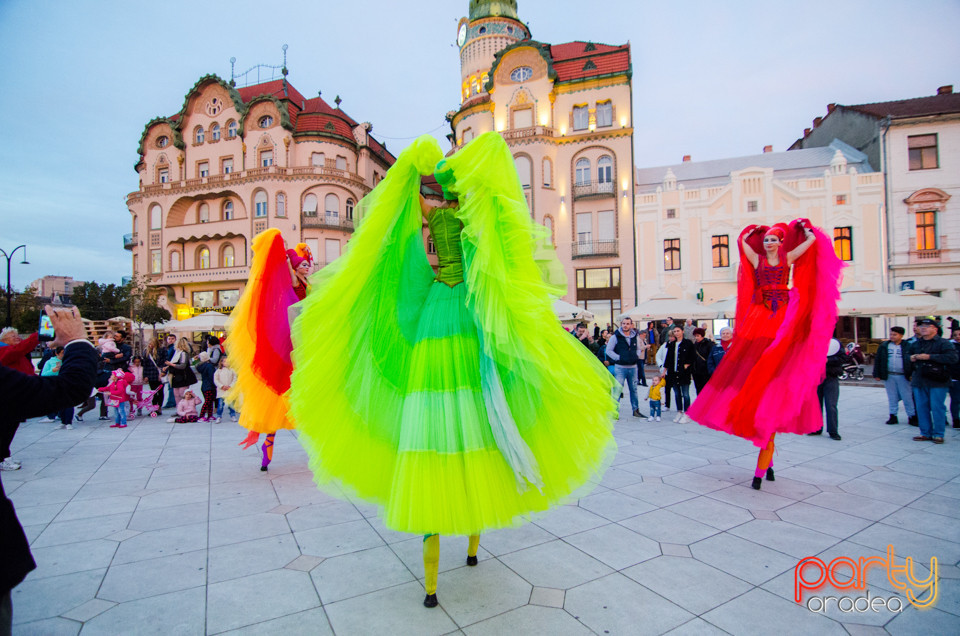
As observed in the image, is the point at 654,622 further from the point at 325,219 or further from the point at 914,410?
the point at 325,219

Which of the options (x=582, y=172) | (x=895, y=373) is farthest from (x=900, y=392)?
(x=582, y=172)

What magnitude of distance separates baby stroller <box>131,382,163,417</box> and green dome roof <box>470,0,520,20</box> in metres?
29.3

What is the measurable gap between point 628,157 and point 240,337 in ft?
82.6

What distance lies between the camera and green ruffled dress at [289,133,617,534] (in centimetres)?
233

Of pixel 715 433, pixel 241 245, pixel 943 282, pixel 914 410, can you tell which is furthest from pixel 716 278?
pixel 241 245

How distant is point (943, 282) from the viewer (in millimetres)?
21812

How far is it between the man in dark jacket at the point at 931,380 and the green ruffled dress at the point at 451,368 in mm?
6781

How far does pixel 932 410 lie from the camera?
668 centimetres

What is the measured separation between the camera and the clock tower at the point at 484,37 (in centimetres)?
2958

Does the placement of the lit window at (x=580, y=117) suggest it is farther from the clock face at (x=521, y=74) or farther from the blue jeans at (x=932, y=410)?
the blue jeans at (x=932, y=410)

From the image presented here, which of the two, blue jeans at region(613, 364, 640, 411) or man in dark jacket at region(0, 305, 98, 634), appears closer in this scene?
man in dark jacket at region(0, 305, 98, 634)

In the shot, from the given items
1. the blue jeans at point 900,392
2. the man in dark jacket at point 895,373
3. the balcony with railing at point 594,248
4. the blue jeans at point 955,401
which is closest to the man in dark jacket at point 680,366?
the man in dark jacket at point 895,373

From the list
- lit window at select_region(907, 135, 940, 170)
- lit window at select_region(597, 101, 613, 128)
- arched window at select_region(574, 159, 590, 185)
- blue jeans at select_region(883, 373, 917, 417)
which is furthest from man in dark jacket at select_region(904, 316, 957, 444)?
lit window at select_region(597, 101, 613, 128)

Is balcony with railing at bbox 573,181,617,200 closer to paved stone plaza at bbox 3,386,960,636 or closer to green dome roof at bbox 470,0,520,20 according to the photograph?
green dome roof at bbox 470,0,520,20
